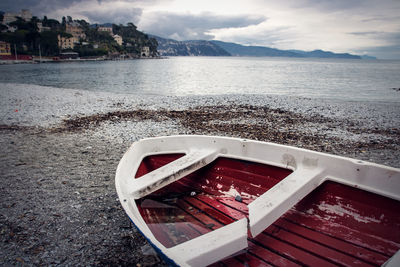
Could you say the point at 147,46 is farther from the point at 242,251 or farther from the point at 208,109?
the point at 242,251

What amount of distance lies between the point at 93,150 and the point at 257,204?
20.0 ft

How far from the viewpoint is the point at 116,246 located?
140 inches

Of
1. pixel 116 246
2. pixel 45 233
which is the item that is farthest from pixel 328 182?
pixel 45 233

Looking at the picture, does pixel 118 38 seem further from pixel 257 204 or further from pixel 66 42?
pixel 257 204

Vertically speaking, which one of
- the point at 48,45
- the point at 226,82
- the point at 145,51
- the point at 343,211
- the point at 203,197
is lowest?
the point at 203,197

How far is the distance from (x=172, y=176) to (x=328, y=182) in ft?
7.00

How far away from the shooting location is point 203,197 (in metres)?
3.74

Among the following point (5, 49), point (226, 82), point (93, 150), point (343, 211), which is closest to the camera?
point (343, 211)

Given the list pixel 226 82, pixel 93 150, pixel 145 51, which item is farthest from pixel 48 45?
pixel 93 150

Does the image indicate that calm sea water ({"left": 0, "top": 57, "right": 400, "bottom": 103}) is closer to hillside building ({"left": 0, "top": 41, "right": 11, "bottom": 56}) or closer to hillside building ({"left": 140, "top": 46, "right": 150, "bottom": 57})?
hillside building ({"left": 0, "top": 41, "right": 11, "bottom": 56})

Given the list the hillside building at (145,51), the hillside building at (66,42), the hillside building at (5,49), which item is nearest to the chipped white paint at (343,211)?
the hillside building at (5,49)

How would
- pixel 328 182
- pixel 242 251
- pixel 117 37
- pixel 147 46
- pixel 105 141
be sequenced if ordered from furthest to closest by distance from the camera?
pixel 147 46 < pixel 117 37 < pixel 105 141 < pixel 328 182 < pixel 242 251

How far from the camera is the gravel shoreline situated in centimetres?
357

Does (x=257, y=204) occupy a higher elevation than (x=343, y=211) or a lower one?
higher
